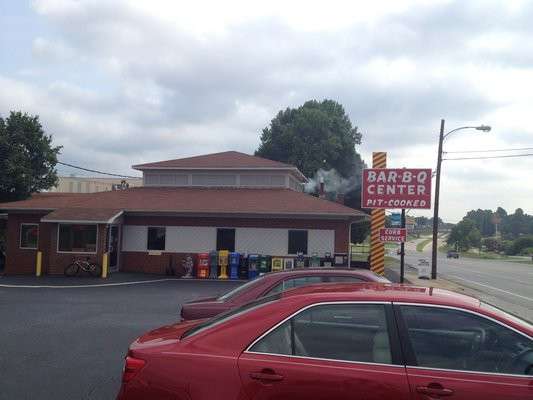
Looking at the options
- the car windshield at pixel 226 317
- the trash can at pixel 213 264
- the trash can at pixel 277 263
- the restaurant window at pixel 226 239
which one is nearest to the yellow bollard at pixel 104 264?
the trash can at pixel 213 264

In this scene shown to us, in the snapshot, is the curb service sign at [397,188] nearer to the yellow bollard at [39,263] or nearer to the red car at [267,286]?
the red car at [267,286]

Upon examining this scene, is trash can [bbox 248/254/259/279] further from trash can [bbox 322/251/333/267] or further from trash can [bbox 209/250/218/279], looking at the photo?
trash can [bbox 322/251/333/267]

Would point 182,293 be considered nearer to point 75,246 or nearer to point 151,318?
point 151,318

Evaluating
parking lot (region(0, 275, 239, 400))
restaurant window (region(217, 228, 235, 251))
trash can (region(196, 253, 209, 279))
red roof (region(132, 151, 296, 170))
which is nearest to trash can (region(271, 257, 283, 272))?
restaurant window (region(217, 228, 235, 251))

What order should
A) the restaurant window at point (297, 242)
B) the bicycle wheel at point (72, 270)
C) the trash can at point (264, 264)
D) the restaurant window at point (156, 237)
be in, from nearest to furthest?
the bicycle wheel at point (72, 270), the trash can at point (264, 264), the restaurant window at point (297, 242), the restaurant window at point (156, 237)

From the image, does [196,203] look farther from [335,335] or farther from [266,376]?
[266,376]

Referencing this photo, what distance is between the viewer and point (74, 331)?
10844 millimetres

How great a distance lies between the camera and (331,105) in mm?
57688

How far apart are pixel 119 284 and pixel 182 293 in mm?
3808

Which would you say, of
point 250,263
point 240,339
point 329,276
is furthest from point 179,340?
point 250,263

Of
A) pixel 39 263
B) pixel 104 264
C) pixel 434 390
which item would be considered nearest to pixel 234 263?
pixel 104 264

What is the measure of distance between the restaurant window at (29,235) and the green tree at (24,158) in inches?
243

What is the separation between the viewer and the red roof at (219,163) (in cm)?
2851

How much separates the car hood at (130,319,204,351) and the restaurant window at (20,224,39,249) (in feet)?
71.5
